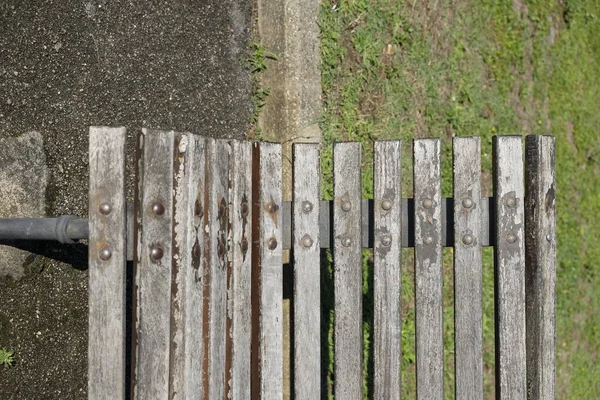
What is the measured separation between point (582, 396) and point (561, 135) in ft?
6.39

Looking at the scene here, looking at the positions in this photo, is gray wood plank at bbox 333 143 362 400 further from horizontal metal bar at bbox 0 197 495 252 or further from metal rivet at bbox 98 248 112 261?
metal rivet at bbox 98 248 112 261

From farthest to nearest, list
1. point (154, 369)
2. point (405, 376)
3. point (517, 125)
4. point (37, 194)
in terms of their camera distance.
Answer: point (517, 125) → point (405, 376) → point (37, 194) → point (154, 369)

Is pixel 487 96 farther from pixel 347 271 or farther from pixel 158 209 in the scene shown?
pixel 158 209

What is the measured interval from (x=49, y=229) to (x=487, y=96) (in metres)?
3.86

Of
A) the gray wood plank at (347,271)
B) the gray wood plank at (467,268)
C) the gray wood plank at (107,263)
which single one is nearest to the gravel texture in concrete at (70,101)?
the gray wood plank at (107,263)

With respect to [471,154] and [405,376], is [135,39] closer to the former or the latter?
[471,154]

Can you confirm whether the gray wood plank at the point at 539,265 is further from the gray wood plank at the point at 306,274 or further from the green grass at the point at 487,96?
the green grass at the point at 487,96

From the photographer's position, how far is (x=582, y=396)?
6121 mm

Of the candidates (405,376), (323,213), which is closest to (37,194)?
(323,213)

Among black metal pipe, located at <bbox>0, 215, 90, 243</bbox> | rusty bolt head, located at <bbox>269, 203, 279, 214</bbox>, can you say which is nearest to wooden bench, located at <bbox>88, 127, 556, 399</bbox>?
rusty bolt head, located at <bbox>269, 203, 279, 214</bbox>

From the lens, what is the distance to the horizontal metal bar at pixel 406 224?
2996mm

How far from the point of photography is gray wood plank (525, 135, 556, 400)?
2.96 metres

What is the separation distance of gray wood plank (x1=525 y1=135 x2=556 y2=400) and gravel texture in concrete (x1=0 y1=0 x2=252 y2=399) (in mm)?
1805

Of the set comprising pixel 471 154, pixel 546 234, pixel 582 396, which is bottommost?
pixel 582 396
